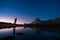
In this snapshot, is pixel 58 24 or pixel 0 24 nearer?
pixel 0 24

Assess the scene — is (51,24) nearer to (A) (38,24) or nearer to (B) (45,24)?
(B) (45,24)

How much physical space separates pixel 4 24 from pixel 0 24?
8.11ft

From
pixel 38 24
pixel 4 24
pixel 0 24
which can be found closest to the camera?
pixel 0 24

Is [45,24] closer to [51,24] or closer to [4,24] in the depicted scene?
[51,24]

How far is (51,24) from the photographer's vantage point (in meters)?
39.0

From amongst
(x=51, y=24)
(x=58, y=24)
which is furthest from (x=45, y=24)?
(x=58, y=24)

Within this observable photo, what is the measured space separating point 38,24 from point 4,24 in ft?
43.3

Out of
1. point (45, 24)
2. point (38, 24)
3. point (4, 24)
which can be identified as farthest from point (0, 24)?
point (45, 24)

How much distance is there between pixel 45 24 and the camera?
40.9 metres

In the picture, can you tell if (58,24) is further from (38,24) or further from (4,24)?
(4,24)

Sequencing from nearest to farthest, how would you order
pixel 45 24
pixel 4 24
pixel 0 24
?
pixel 0 24
pixel 4 24
pixel 45 24

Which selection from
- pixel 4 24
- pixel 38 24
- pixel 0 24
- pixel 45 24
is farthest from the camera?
pixel 45 24

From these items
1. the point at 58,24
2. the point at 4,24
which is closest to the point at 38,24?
the point at 58,24

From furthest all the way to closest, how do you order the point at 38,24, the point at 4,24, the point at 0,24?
the point at 38,24
the point at 4,24
the point at 0,24
